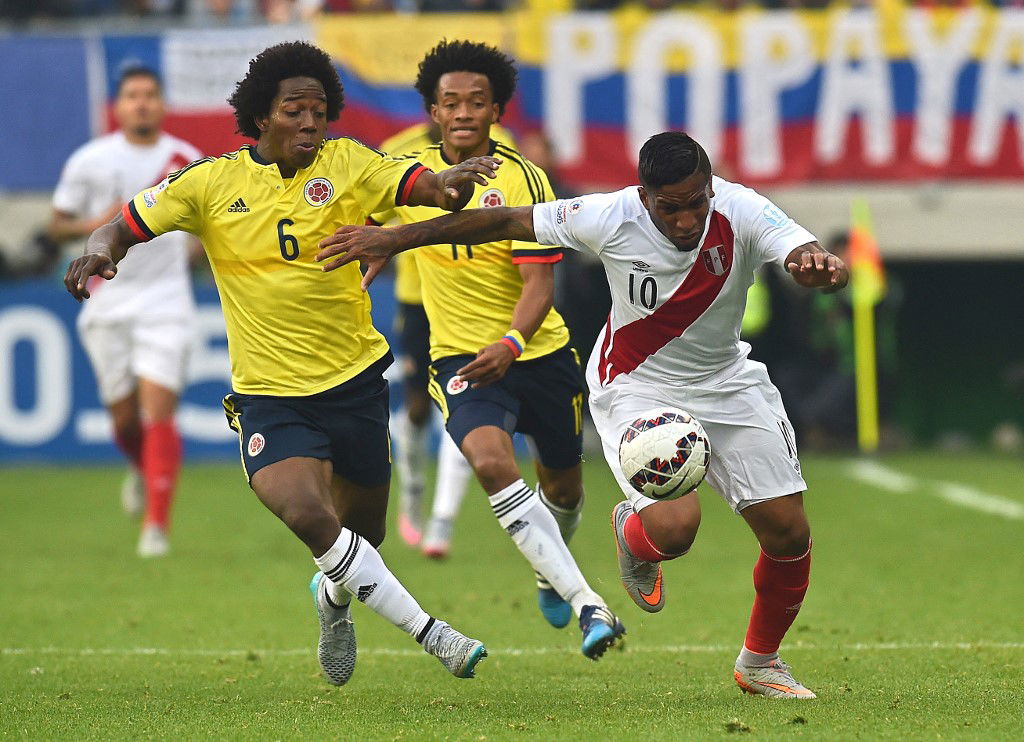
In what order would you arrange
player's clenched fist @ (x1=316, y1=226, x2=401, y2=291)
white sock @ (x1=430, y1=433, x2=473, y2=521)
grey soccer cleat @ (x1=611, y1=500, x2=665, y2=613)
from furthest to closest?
white sock @ (x1=430, y1=433, x2=473, y2=521) < grey soccer cleat @ (x1=611, y1=500, x2=665, y2=613) < player's clenched fist @ (x1=316, y1=226, x2=401, y2=291)

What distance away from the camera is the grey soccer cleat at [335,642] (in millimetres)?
6547

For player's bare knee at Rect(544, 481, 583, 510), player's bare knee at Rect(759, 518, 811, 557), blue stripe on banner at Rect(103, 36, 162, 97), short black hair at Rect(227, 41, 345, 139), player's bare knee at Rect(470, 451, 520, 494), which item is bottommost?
player's bare knee at Rect(544, 481, 583, 510)

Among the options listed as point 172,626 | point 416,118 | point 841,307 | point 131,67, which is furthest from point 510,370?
point 841,307

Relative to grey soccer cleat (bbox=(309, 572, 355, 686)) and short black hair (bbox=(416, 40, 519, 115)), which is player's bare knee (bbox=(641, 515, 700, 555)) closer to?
grey soccer cleat (bbox=(309, 572, 355, 686))

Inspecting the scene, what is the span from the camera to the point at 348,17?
643 inches

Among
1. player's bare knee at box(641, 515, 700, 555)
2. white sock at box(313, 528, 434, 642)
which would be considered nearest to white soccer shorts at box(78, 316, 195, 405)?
white sock at box(313, 528, 434, 642)

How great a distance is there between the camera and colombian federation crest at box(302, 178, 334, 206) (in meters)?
6.42

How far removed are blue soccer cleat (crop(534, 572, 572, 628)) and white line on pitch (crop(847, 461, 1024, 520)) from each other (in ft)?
18.9

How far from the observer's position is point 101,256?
20.1ft

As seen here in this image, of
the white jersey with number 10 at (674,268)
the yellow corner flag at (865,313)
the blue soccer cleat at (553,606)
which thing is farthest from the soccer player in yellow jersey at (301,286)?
the yellow corner flag at (865,313)

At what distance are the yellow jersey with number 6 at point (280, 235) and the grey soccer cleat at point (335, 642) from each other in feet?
2.75

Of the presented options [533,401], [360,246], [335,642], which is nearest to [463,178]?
[360,246]

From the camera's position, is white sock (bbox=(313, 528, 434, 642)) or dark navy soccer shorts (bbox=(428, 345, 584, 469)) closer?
white sock (bbox=(313, 528, 434, 642))

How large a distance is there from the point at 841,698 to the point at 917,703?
0.28 meters
